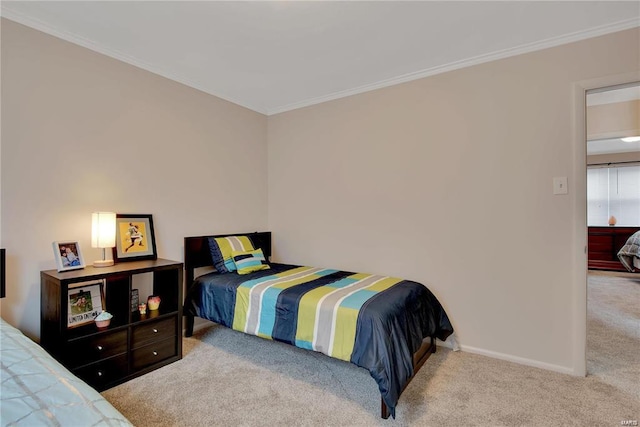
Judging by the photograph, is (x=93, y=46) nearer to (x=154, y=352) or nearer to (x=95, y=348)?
(x=95, y=348)

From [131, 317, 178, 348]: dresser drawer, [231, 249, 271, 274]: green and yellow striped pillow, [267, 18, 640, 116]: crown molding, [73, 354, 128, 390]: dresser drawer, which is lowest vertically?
[73, 354, 128, 390]: dresser drawer

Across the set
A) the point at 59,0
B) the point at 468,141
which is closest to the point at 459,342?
the point at 468,141

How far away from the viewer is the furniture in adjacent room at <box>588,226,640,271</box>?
601cm

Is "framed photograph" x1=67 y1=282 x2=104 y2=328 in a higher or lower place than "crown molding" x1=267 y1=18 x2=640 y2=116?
lower

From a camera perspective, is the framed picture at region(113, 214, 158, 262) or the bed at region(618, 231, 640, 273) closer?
the framed picture at region(113, 214, 158, 262)

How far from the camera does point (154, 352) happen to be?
2350 mm

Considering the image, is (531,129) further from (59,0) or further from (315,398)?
(59,0)

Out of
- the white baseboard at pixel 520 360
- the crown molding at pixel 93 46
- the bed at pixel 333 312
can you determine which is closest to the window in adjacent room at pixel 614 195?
the white baseboard at pixel 520 360

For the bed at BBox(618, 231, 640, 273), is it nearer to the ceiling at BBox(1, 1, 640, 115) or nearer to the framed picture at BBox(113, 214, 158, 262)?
the ceiling at BBox(1, 1, 640, 115)

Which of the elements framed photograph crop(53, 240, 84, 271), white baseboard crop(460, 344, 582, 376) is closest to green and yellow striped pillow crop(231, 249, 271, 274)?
framed photograph crop(53, 240, 84, 271)

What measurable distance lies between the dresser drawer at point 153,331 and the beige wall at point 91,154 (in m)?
0.65

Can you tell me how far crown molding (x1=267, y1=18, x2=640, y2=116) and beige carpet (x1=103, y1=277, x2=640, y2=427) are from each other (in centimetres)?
239

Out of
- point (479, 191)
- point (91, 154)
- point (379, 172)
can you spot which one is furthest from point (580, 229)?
point (91, 154)

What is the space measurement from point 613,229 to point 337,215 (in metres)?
6.07
